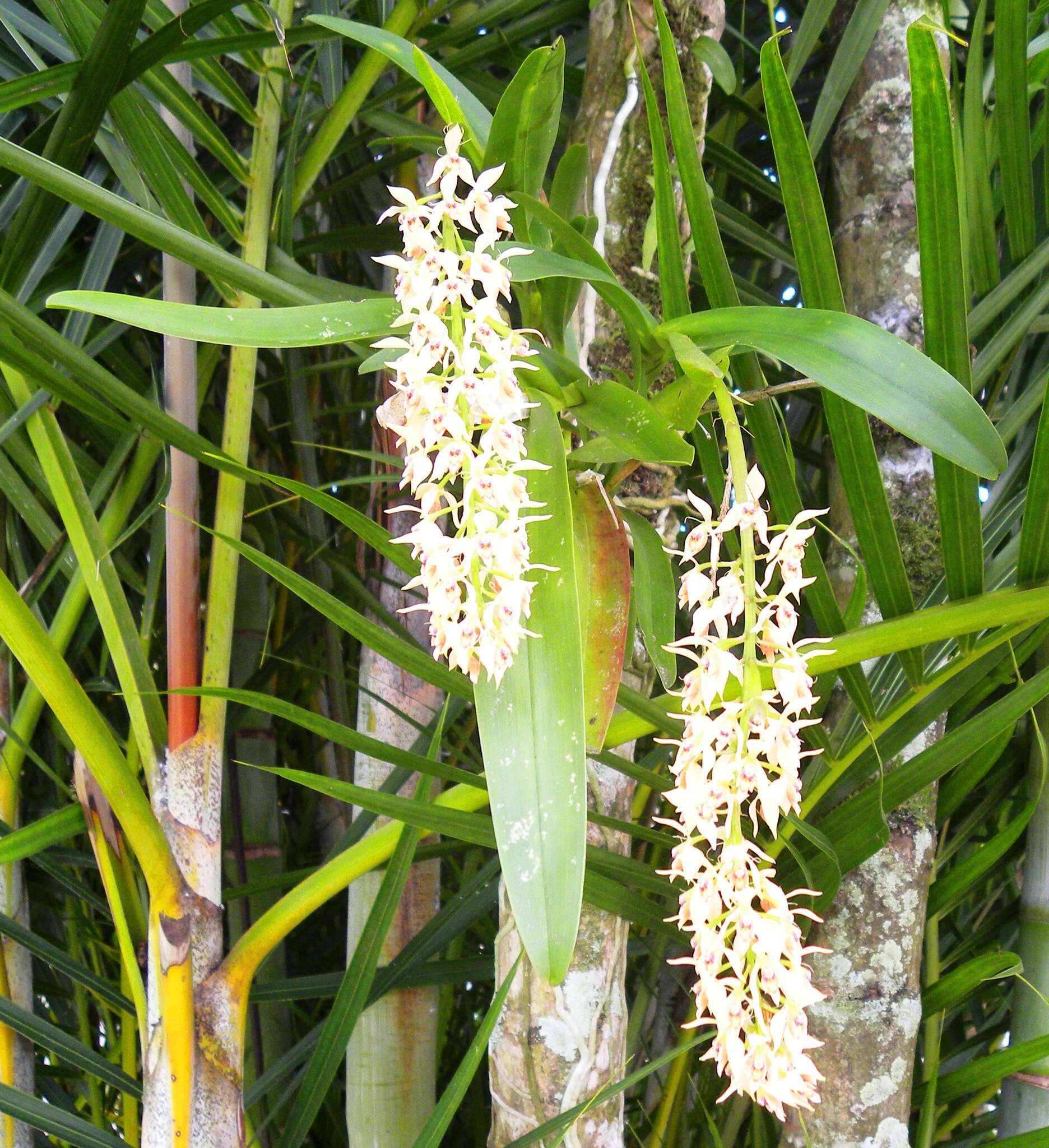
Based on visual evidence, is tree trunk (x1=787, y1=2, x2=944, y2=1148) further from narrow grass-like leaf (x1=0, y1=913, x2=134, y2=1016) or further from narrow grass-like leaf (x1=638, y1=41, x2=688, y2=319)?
narrow grass-like leaf (x1=0, y1=913, x2=134, y2=1016)

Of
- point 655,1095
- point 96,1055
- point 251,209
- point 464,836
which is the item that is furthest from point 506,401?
point 655,1095

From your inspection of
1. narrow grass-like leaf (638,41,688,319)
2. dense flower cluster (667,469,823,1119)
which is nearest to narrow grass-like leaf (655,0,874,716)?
narrow grass-like leaf (638,41,688,319)

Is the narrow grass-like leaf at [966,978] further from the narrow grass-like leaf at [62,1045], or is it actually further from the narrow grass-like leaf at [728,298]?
the narrow grass-like leaf at [62,1045]

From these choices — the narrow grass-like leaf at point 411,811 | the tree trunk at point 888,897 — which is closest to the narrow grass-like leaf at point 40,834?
the narrow grass-like leaf at point 411,811

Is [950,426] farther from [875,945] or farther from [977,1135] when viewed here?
[977,1135]

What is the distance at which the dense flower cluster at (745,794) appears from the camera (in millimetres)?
275

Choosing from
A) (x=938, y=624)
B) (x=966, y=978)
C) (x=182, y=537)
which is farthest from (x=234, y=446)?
(x=966, y=978)

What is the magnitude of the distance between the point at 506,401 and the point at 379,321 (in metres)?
0.05

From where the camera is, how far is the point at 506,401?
261mm

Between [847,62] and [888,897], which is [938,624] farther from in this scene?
[847,62]

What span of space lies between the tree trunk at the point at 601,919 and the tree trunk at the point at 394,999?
5.2 inches

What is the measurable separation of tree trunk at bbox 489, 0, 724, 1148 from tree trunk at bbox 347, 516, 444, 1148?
133 mm

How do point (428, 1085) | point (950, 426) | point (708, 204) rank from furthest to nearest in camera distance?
point (428, 1085) → point (708, 204) → point (950, 426)

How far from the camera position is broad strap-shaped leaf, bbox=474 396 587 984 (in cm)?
23
